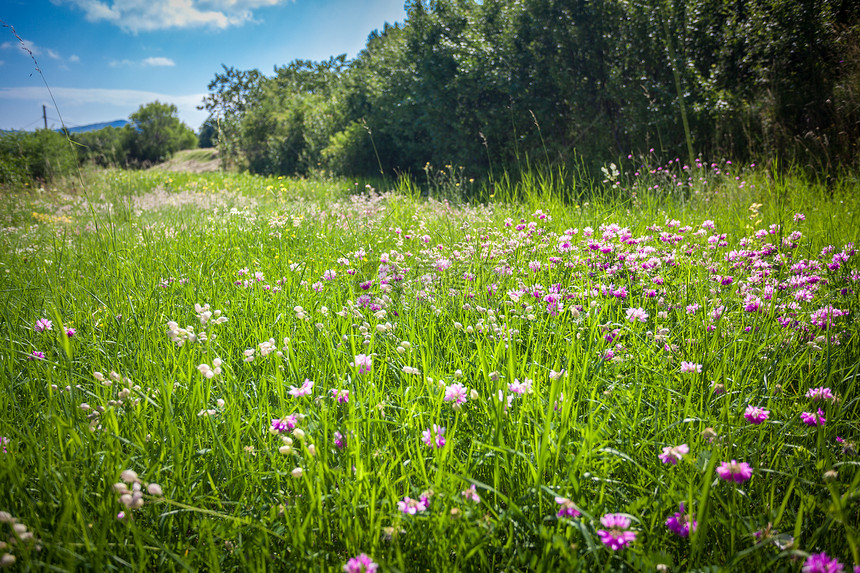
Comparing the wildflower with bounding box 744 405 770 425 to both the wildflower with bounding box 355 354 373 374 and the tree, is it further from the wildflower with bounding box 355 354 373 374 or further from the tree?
the tree

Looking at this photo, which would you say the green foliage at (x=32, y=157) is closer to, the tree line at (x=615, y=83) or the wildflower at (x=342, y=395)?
the tree line at (x=615, y=83)

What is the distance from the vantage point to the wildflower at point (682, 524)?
1.10 m

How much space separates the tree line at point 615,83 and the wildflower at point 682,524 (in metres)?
3.86

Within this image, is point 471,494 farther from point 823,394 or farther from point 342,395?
point 823,394

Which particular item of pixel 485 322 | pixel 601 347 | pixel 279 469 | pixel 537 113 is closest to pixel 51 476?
pixel 279 469

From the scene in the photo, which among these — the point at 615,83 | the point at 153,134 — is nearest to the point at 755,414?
the point at 615,83

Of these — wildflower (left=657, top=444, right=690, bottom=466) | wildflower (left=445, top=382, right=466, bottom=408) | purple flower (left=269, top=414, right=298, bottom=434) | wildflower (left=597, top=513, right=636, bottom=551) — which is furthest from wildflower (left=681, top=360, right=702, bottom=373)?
purple flower (left=269, top=414, right=298, bottom=434)

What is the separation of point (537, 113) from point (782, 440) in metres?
9.48

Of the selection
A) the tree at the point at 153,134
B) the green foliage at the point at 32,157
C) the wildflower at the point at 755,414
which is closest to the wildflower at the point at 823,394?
the wildflower at the point at 755,414

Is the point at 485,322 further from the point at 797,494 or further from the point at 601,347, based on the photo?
the point at 797,494

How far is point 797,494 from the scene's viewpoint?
50.7 inches

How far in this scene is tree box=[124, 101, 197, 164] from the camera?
40938 mm

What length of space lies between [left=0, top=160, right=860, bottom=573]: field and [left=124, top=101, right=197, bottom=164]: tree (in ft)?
143

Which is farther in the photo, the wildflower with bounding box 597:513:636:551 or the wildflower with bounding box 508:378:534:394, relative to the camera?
the wildflower with bounding box 508:378:534:394
